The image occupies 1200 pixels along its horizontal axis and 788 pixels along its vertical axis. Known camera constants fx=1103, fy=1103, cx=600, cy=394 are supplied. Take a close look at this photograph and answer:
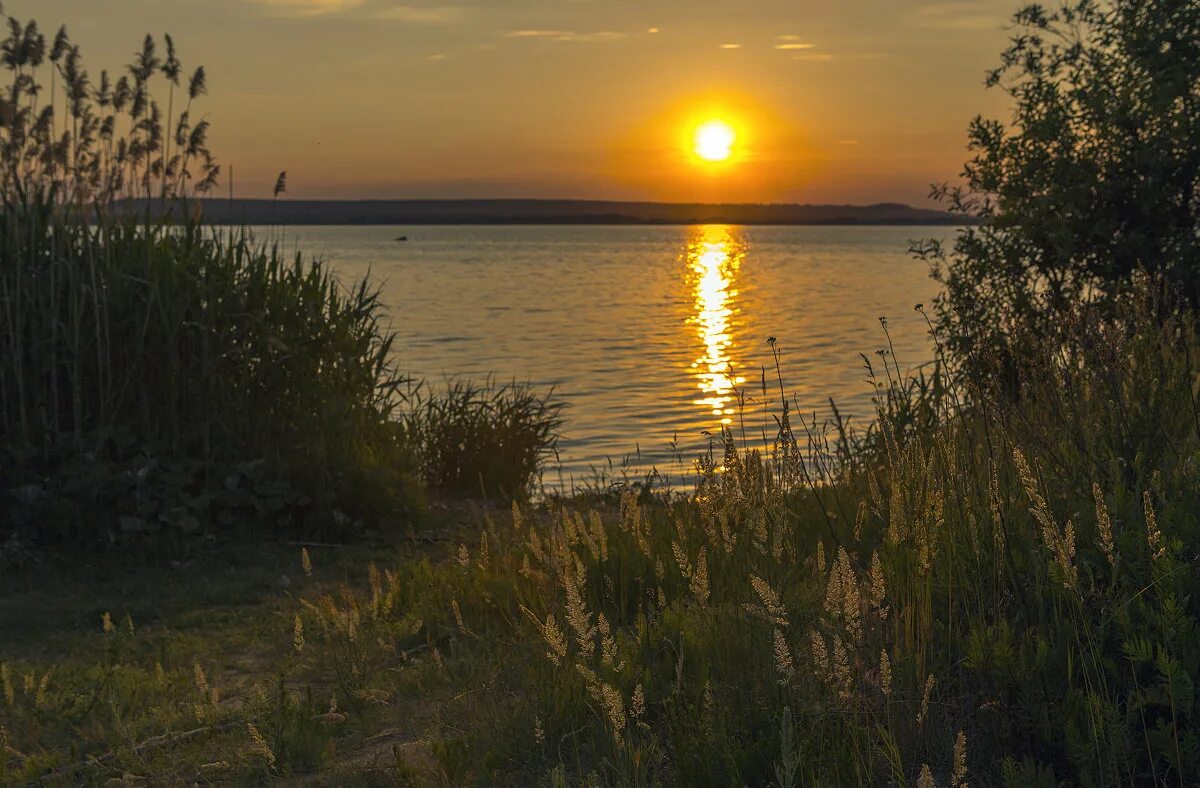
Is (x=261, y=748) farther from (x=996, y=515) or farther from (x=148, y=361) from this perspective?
(x=148, y=361)

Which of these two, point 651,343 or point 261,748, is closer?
point 261,748

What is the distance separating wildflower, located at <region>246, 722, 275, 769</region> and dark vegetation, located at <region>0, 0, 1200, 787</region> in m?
0.03

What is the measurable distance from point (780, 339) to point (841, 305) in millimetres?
15270

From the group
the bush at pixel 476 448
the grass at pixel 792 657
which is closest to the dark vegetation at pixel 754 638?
the grass at pixel 792 657

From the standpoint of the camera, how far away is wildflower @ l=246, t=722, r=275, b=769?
155 inches

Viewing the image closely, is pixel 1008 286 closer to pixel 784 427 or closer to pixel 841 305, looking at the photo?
pixel 784 427

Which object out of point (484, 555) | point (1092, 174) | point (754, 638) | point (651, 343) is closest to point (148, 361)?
point (484, 555)

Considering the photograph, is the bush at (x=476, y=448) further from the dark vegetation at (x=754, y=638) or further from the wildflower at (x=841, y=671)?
the wildflower at (x=841, y=671)

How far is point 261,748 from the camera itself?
4.16 m

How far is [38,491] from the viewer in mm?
8180

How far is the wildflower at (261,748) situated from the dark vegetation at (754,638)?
0.09 feet

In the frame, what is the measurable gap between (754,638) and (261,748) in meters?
1.90

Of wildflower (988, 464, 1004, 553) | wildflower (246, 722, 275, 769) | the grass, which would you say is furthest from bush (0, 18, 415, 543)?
wildflower (988, 464, 1004, 553)

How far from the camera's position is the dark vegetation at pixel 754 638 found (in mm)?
3467
